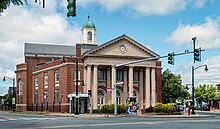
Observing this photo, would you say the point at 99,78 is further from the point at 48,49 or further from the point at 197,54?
the point at 197,54

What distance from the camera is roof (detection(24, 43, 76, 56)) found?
3310 inches

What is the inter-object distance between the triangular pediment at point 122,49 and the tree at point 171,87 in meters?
34.1

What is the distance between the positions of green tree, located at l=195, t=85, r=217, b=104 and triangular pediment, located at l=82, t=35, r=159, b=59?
2215 inches

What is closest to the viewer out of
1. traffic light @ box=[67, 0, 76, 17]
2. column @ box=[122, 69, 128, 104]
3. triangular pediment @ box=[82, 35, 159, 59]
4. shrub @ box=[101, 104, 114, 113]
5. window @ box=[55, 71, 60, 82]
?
traffic light @ box=[67, 0, 76, 17]

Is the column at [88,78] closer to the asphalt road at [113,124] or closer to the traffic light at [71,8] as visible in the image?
the asphalt road at [113,124]

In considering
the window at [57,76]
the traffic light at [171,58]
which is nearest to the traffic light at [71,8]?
the traffic light at [171,58]

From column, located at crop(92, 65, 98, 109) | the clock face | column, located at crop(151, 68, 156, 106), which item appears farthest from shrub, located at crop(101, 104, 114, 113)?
column, located at crop(151, 68, 156, 106)

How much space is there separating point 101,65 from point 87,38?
1901cm

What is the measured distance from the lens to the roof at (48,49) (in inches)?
3310

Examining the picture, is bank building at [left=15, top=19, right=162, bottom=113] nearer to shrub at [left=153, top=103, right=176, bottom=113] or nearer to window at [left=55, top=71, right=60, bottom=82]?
window at [left=55, top=71, right=60, bottom=82]

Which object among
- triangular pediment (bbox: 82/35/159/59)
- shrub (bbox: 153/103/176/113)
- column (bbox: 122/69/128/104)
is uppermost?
triangular pediment (bbox: 82/35/159/59)

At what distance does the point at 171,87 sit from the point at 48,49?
31482 millimetres

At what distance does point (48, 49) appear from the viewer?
3428 inches

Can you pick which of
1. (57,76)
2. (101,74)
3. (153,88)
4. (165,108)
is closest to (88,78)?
(101,74)
